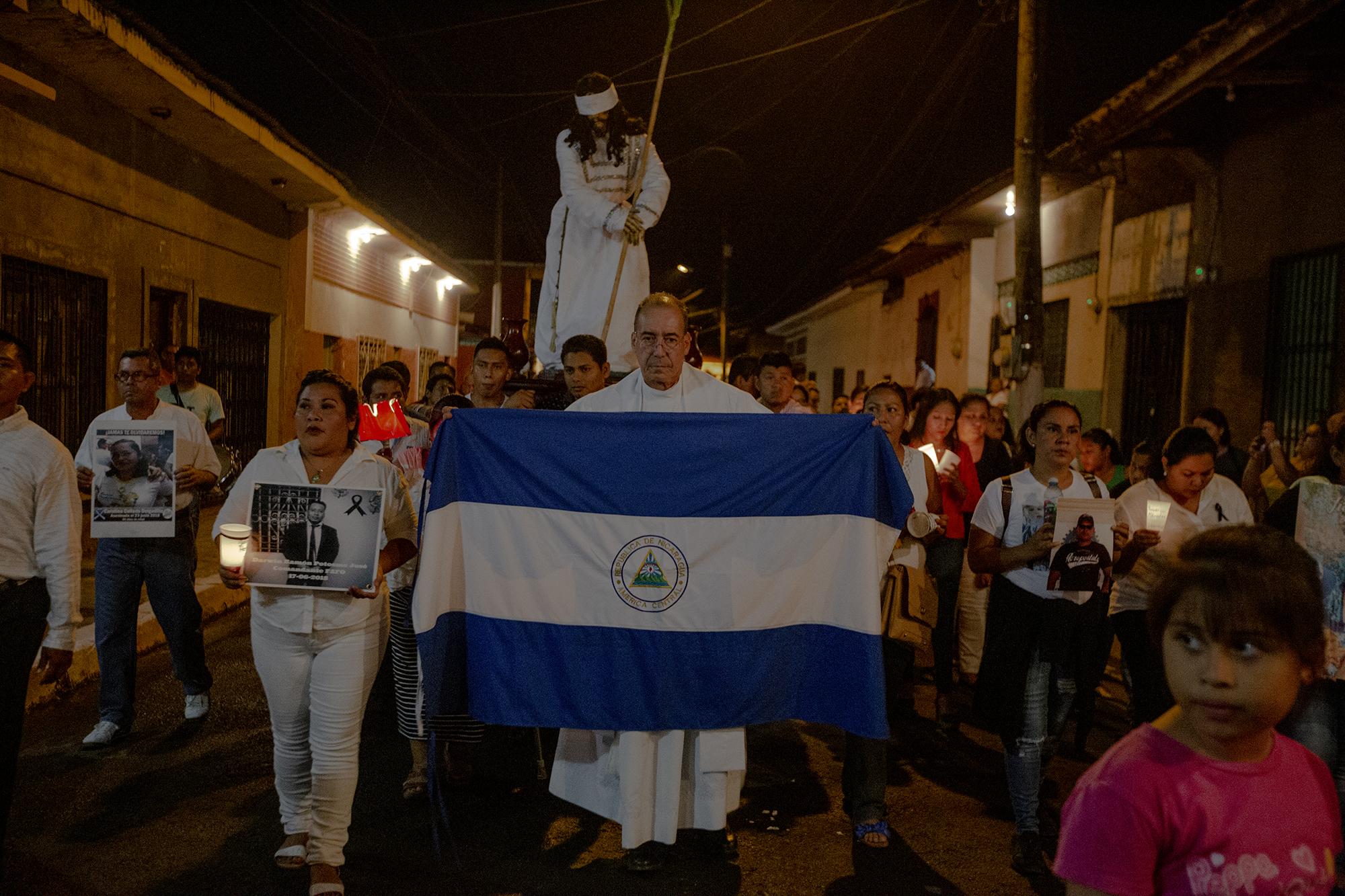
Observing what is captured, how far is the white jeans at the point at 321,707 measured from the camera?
3.99m

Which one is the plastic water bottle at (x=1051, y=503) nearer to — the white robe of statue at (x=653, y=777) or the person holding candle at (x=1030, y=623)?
the person holding candle at (x=1030, y=623)

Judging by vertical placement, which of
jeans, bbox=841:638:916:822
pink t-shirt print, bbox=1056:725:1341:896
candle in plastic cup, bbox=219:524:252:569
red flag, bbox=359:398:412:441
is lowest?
jeans, bbox=841:638:916:822

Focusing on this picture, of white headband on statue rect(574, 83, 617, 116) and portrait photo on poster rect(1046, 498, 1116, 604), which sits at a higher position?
white headband on statue rect(574, 83, 617, 116)

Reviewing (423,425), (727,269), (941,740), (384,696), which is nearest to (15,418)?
(423,425)

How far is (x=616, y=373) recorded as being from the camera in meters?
7.05

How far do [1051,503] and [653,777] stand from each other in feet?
7.08

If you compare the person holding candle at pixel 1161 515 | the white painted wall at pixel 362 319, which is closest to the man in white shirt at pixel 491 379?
the person holding candle at pixel 1161 515

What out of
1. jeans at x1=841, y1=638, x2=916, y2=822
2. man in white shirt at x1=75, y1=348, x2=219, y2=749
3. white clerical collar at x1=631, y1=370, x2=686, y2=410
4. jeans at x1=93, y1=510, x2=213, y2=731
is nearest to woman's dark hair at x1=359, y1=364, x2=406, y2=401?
man in white shirt at x1=75, y1=348, x2=219, y2=749

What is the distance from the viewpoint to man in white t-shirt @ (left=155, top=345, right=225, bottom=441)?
27.7 feet

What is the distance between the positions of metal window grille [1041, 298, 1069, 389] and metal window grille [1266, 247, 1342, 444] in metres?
6.14

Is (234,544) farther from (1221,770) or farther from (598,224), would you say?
(598,224)

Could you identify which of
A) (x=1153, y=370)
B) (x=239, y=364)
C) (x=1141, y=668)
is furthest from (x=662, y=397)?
(x=239, y=364)

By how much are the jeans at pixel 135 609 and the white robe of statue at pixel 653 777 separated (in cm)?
283

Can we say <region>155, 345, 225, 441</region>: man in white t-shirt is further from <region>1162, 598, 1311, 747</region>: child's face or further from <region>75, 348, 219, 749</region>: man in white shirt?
<region>1162, 598, 1311, 747</region>: child's face
